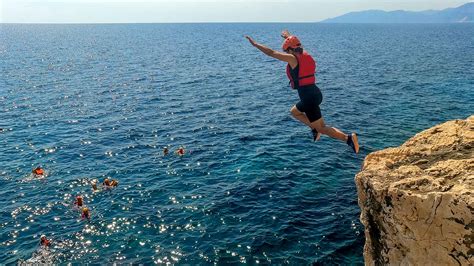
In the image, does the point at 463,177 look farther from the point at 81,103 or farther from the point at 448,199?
the point at 81,103

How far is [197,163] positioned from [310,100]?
21.8 meters

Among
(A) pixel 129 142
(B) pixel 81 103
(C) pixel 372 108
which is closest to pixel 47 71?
(B) pixel 81 103

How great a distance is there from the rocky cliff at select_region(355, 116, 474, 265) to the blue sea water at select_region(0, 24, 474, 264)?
12.6 m

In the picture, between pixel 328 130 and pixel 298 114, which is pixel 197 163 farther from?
pixel 328 130

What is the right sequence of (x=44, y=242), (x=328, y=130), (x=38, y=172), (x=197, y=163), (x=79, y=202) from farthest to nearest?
(x=197, y=163)
(x=38, y=172)
(x=79, y=202)
(x=44, y=242)
(x=328, y=130)

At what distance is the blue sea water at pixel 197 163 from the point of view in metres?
22.4

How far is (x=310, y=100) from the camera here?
13211mm

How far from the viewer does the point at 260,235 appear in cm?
2291

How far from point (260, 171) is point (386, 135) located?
603 inches

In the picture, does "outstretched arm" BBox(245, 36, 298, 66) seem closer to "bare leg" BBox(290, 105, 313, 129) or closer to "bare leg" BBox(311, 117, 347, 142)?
"bare leg" BBox(290, 105, 313, 129)

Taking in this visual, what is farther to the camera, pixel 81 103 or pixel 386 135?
pixel 81 103

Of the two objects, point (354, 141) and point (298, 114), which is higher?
point (298, 114)

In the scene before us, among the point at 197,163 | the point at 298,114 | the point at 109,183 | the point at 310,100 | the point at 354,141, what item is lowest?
the point at 197,163

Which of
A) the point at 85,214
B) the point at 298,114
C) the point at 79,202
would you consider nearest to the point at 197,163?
the point at 79,202
